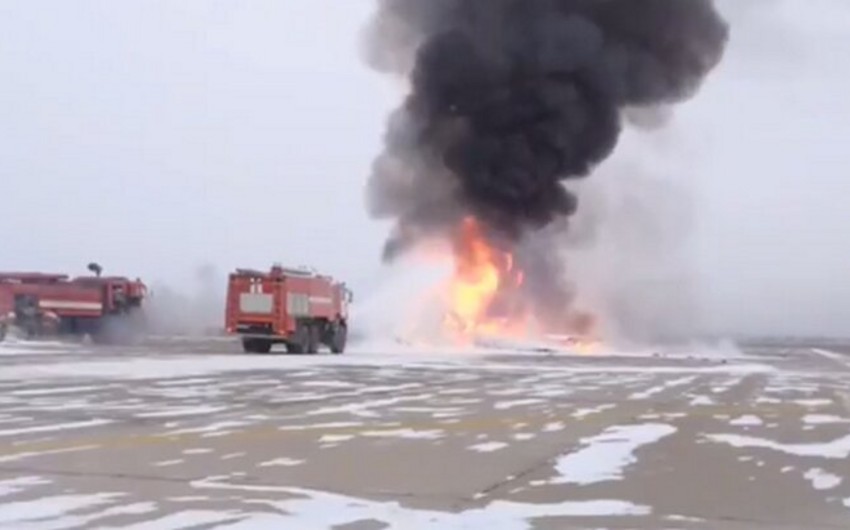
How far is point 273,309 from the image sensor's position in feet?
140

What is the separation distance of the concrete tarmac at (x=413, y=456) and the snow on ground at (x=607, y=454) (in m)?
0.03

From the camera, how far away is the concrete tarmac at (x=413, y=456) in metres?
8.99

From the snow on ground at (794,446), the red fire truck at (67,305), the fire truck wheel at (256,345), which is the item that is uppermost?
the red fire truck at (67,305)

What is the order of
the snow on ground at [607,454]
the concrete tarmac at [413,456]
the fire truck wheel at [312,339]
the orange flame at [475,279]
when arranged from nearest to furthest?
the concrete tarmac at [413,456] < the snow on ground at [607,454] < the fire truck wheel at [312,339] < the orange flame at [475,279]

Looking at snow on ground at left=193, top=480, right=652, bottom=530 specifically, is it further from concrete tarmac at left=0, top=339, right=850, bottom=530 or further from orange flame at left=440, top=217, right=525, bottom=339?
orange flame at left=440, top=217, right=525, bottom=339

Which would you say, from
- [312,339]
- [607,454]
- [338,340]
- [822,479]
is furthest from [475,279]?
[822,479]

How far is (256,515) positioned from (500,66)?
136ft

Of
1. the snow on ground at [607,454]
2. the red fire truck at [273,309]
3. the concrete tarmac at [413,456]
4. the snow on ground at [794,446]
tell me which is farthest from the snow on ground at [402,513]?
the red fire truck at [273,309]

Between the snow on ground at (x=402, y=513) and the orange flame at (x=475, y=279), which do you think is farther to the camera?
the orange flame at (x=475, y=279)

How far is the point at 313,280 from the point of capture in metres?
44.7

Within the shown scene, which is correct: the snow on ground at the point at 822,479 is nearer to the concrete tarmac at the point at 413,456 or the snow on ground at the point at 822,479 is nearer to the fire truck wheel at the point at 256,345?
the concrete tarmac at the point at 413,456

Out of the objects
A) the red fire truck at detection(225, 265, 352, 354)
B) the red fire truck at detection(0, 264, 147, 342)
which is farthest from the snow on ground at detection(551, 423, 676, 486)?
the red fire truck at detection(0, 264, 147, 342)

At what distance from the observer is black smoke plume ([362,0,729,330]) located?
48.8 meters

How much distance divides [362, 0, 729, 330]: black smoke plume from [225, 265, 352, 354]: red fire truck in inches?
364
